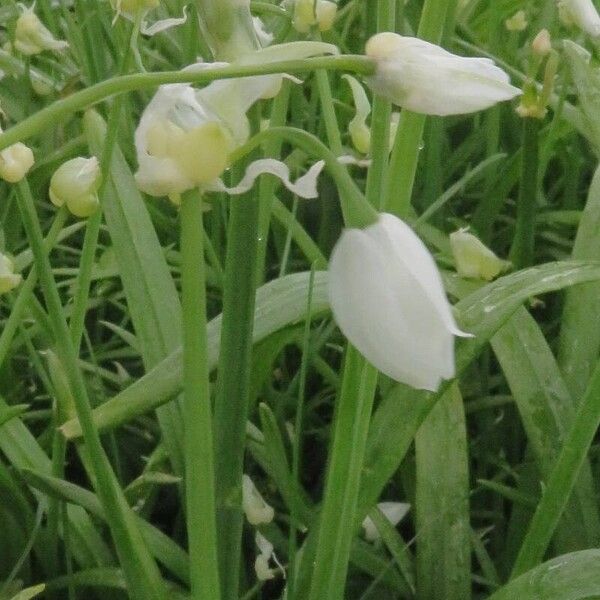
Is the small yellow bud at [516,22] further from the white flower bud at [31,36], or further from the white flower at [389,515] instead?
the white flower at [389,515]

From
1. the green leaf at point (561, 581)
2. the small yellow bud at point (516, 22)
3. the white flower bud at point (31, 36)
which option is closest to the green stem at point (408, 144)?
the green leaf at point (561, 581)

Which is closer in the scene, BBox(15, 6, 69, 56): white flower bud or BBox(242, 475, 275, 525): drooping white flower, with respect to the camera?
BBox(242, 475, 275, 525): drooping white flower

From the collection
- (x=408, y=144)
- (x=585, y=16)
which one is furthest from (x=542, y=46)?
(x=408, y=144)

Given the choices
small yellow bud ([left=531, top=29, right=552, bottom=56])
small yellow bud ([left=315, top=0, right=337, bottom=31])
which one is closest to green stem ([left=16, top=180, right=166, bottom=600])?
small yellow bud ([left=315, top=0, right=337, bottom=31])

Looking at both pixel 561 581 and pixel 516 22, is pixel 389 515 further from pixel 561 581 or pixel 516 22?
pixel 516 22

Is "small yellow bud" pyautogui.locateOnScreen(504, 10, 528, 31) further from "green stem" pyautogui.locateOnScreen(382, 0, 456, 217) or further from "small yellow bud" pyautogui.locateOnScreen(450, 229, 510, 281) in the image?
"green stem" pyautogui.locateOnScreen(382, 0, 456, 217)

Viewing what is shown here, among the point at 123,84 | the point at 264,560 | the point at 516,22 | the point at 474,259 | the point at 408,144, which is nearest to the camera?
the point at 123,84
